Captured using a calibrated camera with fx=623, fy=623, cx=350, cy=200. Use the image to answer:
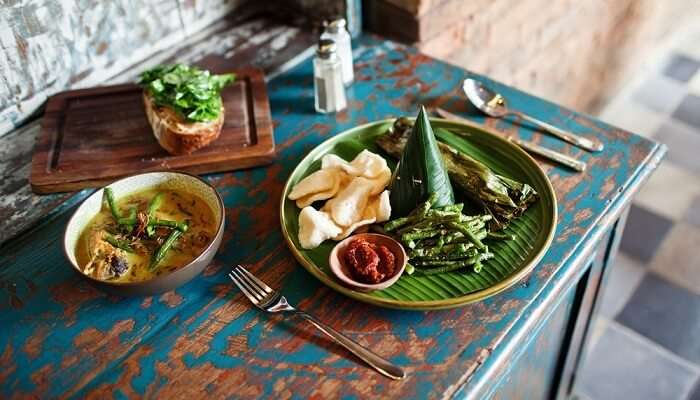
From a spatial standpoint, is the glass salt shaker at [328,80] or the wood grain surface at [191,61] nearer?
the wood grain surface at [191,61]

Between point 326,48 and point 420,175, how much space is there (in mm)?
380

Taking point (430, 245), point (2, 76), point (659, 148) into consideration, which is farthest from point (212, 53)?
point (659, 148)

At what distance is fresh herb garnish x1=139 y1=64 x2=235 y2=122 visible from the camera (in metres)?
1.15

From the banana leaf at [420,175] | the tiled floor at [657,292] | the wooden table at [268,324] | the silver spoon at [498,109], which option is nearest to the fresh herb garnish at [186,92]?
the wooden table at [268,324]

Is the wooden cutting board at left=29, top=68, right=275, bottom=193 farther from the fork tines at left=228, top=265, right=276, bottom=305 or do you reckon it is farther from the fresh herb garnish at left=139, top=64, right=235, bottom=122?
the fork tines at left=228, top=265, right=276, bottom=305

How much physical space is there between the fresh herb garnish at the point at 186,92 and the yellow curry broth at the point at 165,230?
0.17 meters

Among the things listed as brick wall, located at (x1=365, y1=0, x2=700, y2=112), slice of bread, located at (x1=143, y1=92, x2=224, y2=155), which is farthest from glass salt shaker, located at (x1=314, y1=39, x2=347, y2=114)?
brick wall, located at (x1=365, y1=0, x2=700, y2=112)

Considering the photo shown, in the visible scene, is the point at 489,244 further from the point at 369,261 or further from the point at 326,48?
the point at 326,48

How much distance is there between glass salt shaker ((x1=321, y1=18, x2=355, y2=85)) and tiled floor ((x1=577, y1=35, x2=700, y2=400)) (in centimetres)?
118

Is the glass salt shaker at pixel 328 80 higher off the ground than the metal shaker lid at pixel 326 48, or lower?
lower

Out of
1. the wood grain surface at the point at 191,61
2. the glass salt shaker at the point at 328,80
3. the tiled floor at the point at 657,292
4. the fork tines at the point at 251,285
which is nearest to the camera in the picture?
the fork tines at the point at 251,285

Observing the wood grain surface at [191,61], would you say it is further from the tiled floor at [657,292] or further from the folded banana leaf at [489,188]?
the tiled floor at [657,292]

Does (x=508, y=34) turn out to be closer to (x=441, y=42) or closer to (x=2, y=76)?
(x=441, y=42)

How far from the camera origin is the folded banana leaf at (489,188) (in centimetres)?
103
